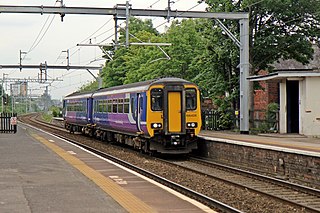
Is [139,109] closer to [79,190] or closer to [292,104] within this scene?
[292,104]

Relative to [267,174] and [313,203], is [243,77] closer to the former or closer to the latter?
[267,174]

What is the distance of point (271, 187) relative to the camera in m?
14.1

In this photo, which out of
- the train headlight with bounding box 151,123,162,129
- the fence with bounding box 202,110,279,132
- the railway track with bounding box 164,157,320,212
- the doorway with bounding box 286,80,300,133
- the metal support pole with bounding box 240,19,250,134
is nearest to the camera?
the railway track with bounding box 164,157,320,212

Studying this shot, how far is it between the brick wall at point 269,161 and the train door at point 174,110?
146cm

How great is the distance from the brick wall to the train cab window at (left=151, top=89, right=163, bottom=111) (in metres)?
2.34

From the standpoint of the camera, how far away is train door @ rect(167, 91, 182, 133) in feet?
69.5

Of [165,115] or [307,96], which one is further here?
[307,96]

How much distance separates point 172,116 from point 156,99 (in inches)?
33.2

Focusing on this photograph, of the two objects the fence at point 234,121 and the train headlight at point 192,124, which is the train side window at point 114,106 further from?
the fence at point 234,121

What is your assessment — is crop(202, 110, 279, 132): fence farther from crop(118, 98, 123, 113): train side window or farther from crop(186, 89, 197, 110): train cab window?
crop(186, 89, 197, 110): train cab window

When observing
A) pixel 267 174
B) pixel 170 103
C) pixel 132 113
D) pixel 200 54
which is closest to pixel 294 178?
pixel 267 174

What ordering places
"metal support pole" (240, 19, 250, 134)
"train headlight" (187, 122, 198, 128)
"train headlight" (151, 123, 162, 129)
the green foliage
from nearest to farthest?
"train headlight" (151, 123, 162, 129) → "train headlight" (187, 122, 198, 128) → "metal support pole" (240, 19, 250, 134) → the green foliage

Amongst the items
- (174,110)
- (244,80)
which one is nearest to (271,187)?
(174,110)

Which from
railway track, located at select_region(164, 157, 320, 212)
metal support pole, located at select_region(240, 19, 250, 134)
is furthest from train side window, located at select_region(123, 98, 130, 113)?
metal support pole, located at select_region(240, 19, 250, 134)
